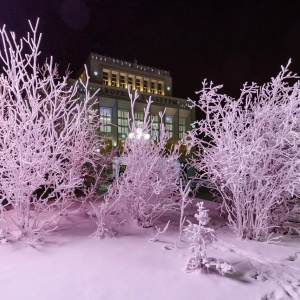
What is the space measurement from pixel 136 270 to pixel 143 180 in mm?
2828

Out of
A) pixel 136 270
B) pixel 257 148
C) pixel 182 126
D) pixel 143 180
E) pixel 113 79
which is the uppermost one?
pixel 113 79

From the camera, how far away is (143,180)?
7102 mm

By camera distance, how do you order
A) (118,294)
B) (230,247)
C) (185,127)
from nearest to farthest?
(118,294)
(230,247)
(185,127)

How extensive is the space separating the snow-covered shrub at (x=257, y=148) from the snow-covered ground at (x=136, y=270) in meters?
0.87

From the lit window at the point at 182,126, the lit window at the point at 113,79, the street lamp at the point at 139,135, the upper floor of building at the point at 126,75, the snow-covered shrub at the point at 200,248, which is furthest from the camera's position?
the lit window at the point at 182,126

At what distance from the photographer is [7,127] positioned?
18.3 feet

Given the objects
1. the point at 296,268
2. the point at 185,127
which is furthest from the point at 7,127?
the point at 185,127

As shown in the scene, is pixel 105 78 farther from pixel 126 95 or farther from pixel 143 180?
pixel 143 180

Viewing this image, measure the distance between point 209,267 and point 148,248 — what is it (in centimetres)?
156

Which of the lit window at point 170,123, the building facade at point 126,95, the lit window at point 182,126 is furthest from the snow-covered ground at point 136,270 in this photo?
the lit window at point 182,126

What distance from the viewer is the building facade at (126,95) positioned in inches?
1750

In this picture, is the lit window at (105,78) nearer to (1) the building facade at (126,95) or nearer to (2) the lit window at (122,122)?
(1) the building facade at (126,95)

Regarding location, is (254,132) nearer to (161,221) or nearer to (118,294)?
(161,221)

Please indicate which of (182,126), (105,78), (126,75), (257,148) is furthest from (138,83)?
(257,148)
